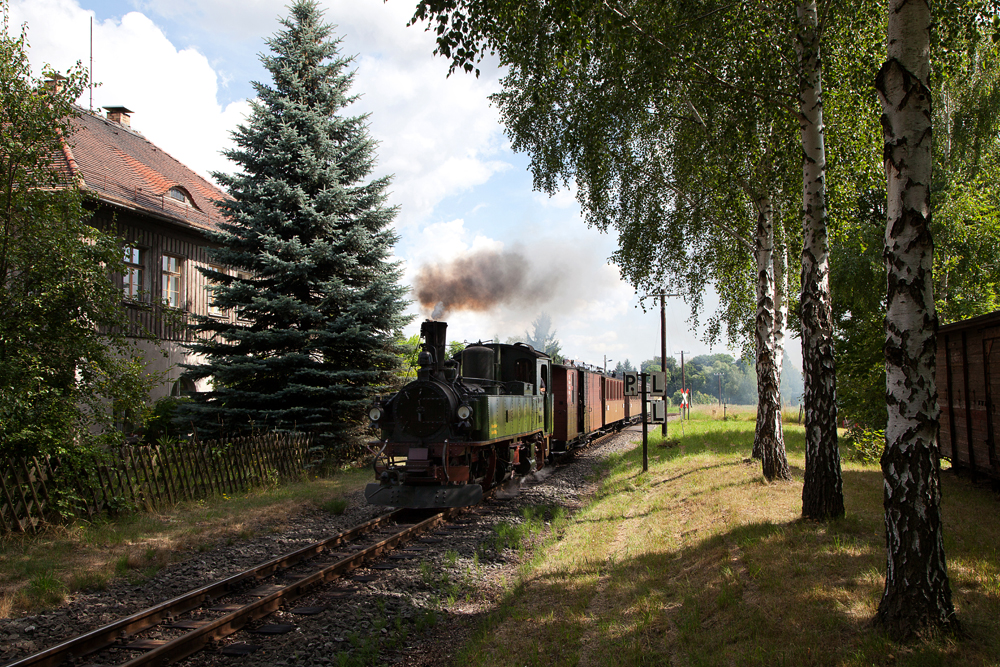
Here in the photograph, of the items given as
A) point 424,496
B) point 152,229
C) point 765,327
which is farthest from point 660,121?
point 152,229

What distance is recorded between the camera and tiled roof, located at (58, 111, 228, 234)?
1661 centimetres

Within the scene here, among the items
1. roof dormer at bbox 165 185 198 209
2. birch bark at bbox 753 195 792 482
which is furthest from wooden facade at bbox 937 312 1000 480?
roof dormer at bbox 165 185 198 209

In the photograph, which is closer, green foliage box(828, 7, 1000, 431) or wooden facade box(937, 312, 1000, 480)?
wooden facade box(937, 312, 1000, 480)

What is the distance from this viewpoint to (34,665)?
15.7ft

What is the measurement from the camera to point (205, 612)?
6.09m

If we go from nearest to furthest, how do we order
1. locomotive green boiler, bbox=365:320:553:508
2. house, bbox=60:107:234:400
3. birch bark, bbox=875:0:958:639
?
birch bark, bbox=875:0:958:639 < locomotive green boiler, bbox=365:320:553:508 < house, bbox=60:107:234:400

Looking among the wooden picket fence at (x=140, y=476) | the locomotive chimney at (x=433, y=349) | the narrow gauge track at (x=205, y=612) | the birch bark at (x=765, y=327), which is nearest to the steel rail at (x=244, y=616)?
the narrow gauge track at (x=205, y=612)

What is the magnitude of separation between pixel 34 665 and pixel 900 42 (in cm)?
850

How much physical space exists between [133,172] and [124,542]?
14.4m

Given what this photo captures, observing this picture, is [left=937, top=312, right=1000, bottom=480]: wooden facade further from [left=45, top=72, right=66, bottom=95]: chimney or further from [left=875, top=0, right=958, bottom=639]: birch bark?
[left=45, top=72, right=66, bottom=95]: chimney

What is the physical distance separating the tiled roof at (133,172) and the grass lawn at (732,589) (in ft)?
41.2

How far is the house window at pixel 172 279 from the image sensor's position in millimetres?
17547

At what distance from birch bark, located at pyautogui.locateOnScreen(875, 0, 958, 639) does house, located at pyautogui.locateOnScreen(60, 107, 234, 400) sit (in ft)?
48.1

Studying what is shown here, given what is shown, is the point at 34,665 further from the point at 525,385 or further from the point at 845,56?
the point at 845,56
